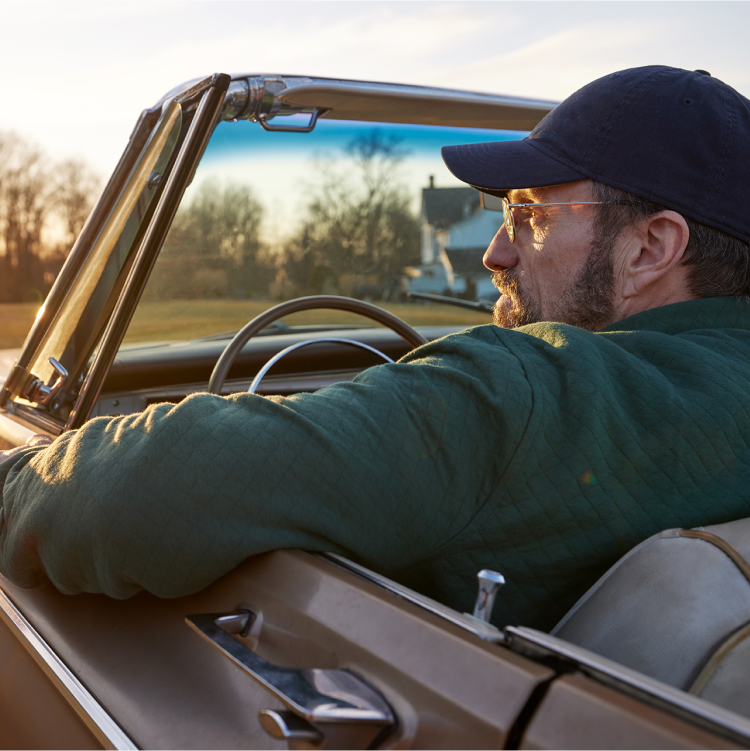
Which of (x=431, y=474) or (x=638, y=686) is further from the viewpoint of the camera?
(x=431, y=474)

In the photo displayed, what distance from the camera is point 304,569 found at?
945 millimetres

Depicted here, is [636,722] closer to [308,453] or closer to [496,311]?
[308,453]

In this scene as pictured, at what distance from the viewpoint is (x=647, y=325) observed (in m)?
1.38

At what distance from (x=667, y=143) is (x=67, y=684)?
1.35 metres

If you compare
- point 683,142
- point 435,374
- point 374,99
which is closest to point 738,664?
point 435,374

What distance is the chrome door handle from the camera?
2.34 feet

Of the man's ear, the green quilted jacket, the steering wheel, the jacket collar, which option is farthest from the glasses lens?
the steering wheel

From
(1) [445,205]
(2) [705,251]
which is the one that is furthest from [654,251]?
(1) [445,205]

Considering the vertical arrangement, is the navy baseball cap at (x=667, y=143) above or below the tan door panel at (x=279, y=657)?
above

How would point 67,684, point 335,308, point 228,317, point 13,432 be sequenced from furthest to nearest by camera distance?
point 228,317, point 335,308, point 13,432, point 67,684

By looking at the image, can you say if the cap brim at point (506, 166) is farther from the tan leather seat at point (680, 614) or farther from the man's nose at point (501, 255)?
the tan leather seat at point (680, 614)

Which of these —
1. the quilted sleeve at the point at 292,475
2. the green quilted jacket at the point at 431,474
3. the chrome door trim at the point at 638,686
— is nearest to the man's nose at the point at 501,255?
the green quilted jacket at the point at 431,474

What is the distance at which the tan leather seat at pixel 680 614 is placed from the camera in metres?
0.90

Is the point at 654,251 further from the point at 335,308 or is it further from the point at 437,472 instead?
the point at 335,308
